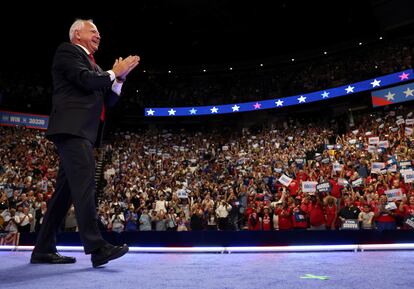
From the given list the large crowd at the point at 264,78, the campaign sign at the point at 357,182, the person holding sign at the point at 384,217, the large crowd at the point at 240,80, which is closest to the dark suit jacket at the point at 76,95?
the person holding sign at the point at 384,217

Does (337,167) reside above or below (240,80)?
below

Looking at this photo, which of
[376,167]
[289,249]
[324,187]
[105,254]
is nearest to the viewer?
[105,254]

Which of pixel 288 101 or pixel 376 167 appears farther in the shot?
pixel 288 101

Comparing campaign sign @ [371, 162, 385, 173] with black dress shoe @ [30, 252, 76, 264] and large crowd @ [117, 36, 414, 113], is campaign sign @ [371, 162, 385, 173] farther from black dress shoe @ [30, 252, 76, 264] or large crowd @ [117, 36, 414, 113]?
large crowd @ [117, 36, 414, 113]

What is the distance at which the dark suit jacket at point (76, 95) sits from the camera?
6.77 ft

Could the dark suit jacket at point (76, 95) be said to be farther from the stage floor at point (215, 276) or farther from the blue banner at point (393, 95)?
the blue banner at point (393, 95)

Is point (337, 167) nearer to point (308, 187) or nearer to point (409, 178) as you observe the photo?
point (308, 187)

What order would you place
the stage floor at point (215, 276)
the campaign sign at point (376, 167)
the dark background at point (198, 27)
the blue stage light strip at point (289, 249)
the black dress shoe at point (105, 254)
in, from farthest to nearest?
the dark background at point (198, 27), the campaign sign at point (376, 167), the blue stage light strip at point (289, 249), the black dress shoe at point (105, 254), the stage floor at point (215, 276)

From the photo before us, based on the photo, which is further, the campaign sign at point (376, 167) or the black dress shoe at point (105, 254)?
the campaign sign at point (376, 167)

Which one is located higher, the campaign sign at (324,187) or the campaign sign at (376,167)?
the campaign sign at (376,167)

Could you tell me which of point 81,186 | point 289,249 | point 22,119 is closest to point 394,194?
point 289,249

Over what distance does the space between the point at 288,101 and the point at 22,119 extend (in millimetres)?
15309

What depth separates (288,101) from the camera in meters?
21.7

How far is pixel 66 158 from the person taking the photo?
209 centimetres
